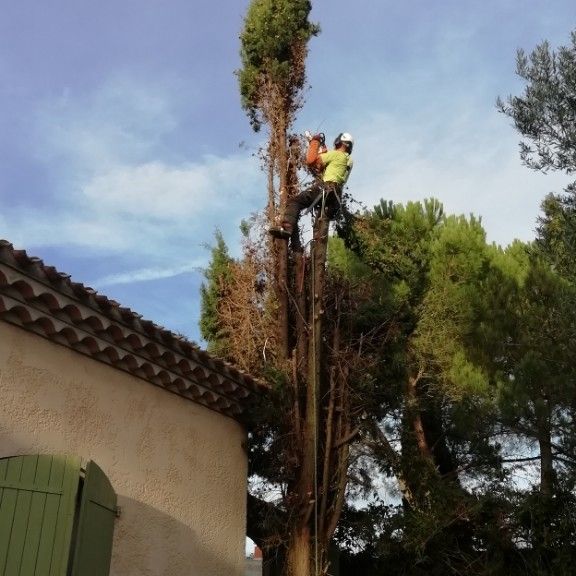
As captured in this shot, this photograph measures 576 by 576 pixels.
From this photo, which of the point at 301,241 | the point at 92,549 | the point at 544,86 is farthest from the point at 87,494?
the point at 544,86

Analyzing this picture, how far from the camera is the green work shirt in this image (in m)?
10.7

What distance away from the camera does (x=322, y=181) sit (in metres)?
10.7

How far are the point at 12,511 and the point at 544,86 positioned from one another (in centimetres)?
713

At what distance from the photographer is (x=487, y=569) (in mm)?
10578

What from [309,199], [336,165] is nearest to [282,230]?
[309,199]

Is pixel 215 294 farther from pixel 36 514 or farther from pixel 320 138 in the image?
pixel 36 514

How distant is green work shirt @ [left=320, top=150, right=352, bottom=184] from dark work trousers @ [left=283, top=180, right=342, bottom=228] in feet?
0.32

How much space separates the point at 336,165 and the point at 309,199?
0.66 metres

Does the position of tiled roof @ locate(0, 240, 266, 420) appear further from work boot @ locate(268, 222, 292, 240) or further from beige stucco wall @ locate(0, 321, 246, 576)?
work boot @ locate(268, 222, 292, 240)

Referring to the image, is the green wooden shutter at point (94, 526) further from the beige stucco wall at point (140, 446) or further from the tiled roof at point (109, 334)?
the tiled roof at point (109, 334)

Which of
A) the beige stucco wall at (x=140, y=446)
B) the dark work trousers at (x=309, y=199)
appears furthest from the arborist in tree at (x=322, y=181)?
the beige stucco wall at (x=140, y=446)

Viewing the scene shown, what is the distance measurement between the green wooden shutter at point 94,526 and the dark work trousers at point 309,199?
5.05 m

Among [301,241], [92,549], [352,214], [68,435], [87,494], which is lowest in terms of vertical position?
[92,549]

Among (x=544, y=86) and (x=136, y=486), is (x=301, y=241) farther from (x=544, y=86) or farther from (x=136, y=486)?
(x=136, y=486)
